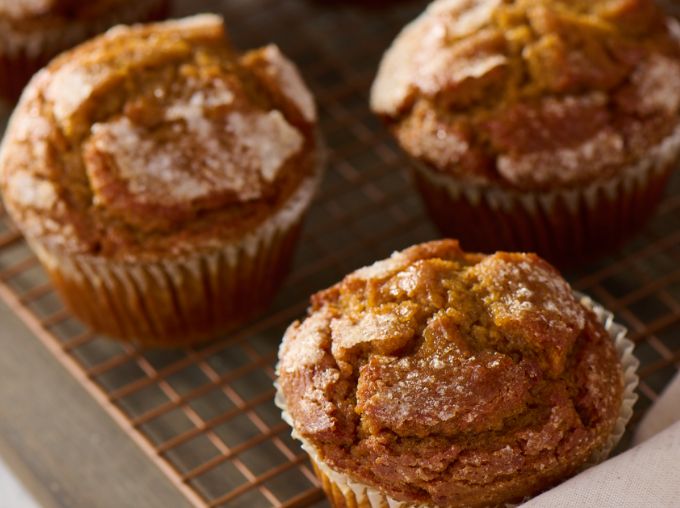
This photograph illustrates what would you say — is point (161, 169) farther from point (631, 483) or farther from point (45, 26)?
point (631, 483)

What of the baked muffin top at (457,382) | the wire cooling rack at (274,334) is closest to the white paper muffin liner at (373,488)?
the baked muffin top at (457,382)

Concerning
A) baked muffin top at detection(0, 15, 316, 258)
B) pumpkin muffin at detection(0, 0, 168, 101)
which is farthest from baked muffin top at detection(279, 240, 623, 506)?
pumpkin muffin at detection(0, 0, 168, 101)

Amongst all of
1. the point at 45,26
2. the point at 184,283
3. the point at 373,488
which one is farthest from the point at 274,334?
the point at 45,26

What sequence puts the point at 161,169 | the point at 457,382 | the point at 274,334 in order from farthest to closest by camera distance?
the point at 274,334, the point at 161,169, the point at 457,382

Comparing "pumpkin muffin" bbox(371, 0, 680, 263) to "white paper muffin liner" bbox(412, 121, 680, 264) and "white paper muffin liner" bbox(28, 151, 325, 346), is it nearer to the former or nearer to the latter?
"white paper muffin liner" bbox(412, 121, 680, 264)

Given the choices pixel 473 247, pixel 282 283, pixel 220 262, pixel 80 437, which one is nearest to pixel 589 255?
pixel 473 247

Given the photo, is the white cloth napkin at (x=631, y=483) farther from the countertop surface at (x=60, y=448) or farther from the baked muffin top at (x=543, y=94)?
the countertop surface at (x=60, y=448)

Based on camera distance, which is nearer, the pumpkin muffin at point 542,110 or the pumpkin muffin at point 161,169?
the pumpkin muffin at point 161,169
